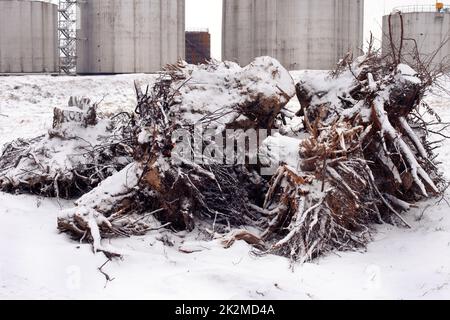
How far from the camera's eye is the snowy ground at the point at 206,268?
538 cm

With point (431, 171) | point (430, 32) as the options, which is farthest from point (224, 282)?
point (430, 32)

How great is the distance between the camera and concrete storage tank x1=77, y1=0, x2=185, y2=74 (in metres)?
29.9

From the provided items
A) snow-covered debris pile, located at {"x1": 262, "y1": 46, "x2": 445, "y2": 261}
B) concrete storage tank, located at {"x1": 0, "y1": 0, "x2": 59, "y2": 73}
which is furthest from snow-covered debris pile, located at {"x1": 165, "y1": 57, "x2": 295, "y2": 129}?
concrete storage tank, located at {"x1": 0, "y1": 0, "x2": 59, "y2": 73}

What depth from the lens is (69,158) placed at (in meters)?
8.95

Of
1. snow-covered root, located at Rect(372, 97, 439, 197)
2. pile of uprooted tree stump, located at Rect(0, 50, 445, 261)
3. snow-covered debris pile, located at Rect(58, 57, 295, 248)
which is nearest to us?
pile of uprooted tree stump, located at Rect(0, 50, 445, 261)

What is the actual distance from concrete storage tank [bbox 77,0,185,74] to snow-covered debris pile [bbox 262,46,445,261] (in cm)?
2240

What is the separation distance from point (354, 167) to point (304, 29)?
2375 cm

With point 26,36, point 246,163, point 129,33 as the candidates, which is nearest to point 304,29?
point 129,33

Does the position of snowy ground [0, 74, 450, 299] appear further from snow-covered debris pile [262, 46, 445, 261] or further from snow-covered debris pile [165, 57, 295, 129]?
snow-covered debris pile [165, 57, 295, 129]

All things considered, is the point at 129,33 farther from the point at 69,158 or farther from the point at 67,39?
the point at 69,158

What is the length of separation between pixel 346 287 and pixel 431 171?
3.83 m

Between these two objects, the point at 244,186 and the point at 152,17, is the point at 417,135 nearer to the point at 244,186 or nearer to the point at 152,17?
the point at 244,186

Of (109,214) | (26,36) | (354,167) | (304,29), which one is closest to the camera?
(109,214)
